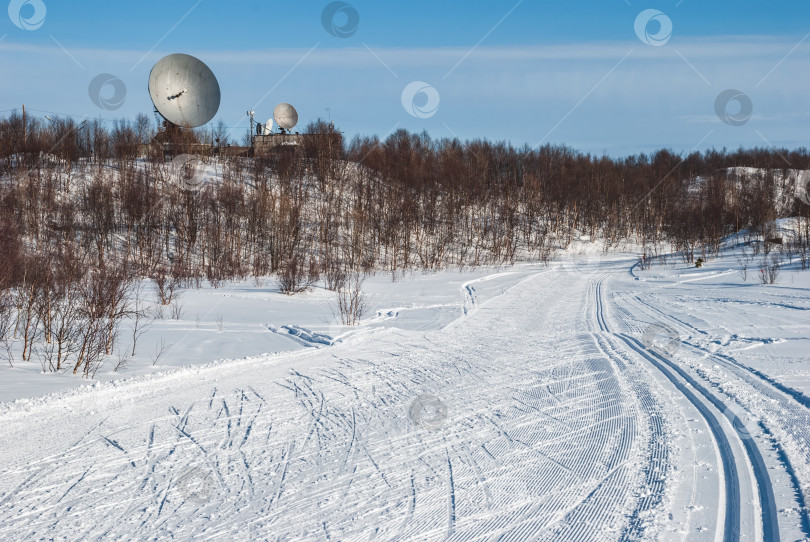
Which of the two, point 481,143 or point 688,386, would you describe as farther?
point 481,143

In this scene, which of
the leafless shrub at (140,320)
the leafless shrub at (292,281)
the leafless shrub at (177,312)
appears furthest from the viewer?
the leafless shrub at (292,281)

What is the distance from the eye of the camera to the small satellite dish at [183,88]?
40406 mm

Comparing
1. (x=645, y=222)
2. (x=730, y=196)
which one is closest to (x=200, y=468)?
(x=645, y=222)

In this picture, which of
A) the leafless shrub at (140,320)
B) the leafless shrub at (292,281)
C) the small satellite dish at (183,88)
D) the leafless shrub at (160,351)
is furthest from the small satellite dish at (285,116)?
the leafless shrub at (160,351)

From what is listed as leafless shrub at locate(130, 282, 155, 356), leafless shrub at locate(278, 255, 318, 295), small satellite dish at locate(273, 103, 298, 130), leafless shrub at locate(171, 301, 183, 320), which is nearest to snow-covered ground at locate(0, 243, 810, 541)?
leafless shrub at locate(130, 282, 155, 356)

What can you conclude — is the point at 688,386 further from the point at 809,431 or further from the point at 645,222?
the point at 645,222

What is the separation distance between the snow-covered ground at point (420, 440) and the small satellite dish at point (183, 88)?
104 feet

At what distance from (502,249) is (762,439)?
49940 millimetres

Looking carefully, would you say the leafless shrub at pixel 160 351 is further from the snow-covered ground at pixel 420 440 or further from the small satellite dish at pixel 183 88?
the small satellite dish at pixel 183 88

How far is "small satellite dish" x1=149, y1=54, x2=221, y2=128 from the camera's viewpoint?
40406mm

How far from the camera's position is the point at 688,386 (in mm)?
8711

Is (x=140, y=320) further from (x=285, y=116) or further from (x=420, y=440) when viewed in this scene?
(x=285, y=116)

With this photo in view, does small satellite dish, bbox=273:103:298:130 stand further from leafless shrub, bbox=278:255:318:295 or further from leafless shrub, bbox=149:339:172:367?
leafless shrub, bbox=149:339:172:367

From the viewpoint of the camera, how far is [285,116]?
190 ft
